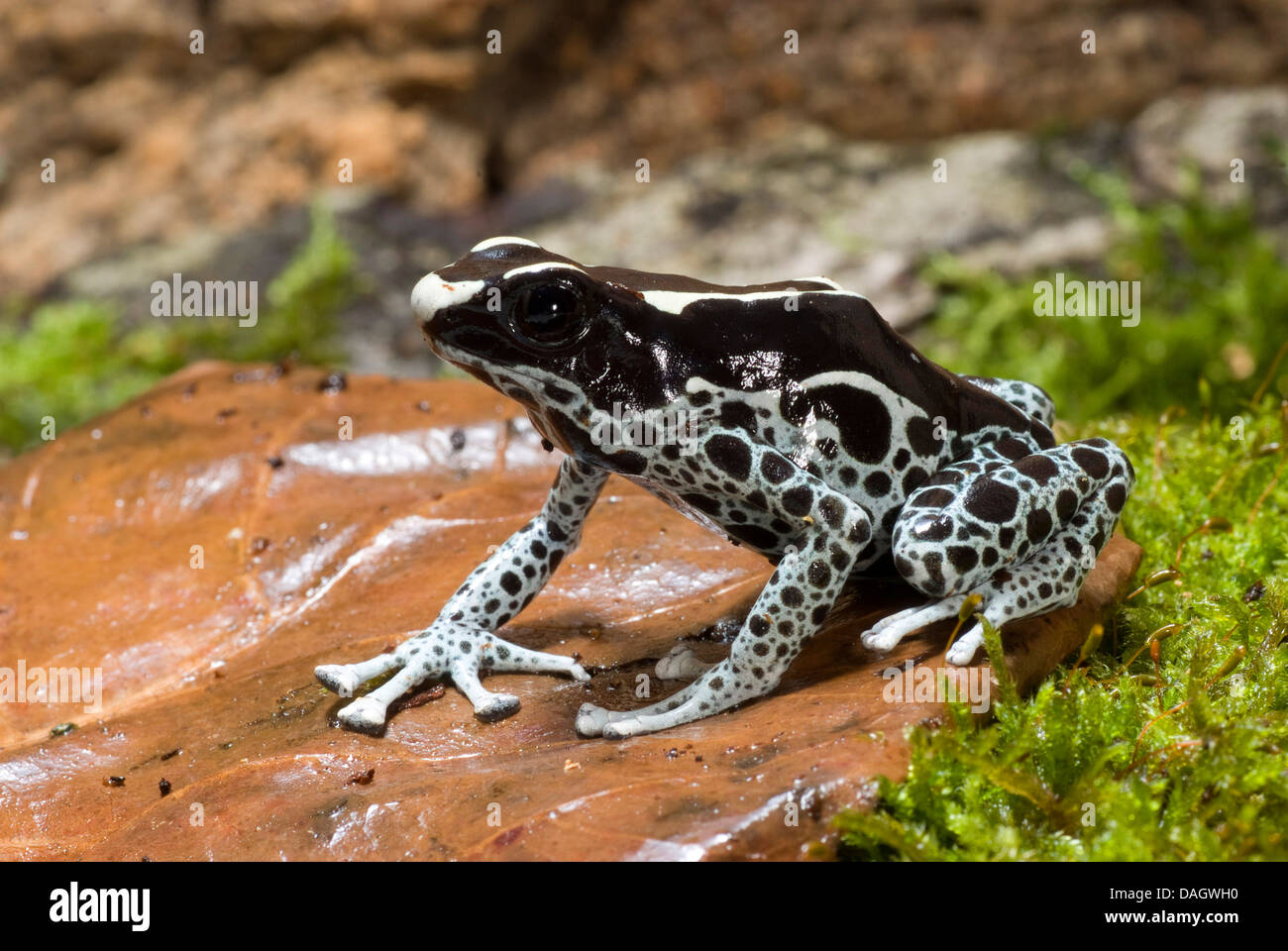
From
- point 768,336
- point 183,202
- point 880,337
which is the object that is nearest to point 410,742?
point 768,336

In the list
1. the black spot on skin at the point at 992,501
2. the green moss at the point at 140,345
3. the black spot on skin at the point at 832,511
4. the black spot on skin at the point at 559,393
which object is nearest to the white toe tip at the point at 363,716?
the black spot on skin at the point at 559,393

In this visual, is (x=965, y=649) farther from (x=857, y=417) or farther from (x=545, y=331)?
(x=545, y=331)

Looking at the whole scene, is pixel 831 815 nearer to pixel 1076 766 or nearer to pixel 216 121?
pixel 1076 766

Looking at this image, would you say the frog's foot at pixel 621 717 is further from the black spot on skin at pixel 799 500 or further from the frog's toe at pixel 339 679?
the frog's toe at pixel 339 679

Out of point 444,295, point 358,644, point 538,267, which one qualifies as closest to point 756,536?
point 538,267

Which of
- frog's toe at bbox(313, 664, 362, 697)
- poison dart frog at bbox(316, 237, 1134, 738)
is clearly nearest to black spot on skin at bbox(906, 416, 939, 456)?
poison dart frog at bbox(316, 237, 1134, 738)
